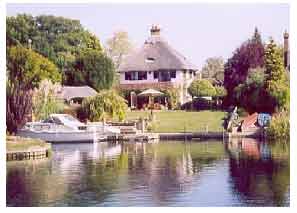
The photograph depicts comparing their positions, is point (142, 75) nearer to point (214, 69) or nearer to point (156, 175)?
point (214, 69)

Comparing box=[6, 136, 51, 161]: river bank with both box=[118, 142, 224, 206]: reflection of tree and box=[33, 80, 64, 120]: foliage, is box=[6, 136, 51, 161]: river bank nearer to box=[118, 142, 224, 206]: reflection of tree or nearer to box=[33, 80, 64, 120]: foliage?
box=[33, 80, 64, 120]: foliage

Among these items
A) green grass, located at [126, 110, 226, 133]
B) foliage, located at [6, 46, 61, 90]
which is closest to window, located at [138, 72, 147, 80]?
green grass, located at [126, 110, 226, 133]

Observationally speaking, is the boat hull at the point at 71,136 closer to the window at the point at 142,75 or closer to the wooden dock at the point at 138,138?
the wooden dock at the point at 138,138

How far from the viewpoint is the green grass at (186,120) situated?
778 cm

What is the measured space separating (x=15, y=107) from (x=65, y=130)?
0.47 metres

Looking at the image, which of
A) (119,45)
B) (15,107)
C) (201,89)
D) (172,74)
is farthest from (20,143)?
(201,89)

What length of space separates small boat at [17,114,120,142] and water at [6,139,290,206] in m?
0.08

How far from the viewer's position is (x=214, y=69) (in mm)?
7652

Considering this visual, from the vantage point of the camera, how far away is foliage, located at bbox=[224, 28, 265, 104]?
7.55 metres

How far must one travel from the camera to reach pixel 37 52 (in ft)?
25.1

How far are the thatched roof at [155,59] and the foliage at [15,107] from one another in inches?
30.7

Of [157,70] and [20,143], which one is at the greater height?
[157,70]

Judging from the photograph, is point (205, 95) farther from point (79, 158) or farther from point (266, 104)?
point (79, 158)

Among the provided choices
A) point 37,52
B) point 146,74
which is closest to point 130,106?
point 146,74
